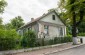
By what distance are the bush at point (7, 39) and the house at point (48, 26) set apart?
10.5 m

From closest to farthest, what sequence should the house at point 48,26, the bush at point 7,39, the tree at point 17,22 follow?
the bush at point 7,39
the house at point 48,26
the tree at point 17,22

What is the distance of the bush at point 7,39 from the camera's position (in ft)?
54.2

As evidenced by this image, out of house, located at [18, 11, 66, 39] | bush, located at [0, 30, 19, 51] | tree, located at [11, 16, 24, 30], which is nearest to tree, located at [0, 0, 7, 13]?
house, located at [18, 11, 66, 39]

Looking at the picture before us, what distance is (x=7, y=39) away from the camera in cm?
1698

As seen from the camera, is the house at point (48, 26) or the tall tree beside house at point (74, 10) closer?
the tall tree beside house at point (74, 10)

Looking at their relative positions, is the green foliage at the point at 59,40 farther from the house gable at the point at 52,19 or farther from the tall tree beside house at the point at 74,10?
the house gable at the point at 52,19

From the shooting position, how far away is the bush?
651 inches

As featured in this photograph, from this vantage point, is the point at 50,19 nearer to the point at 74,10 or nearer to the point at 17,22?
the point at 74,10

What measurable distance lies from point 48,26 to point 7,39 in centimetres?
1434

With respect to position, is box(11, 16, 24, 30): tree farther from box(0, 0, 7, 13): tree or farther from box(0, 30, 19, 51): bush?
box(0, 30, 19, 51): bush

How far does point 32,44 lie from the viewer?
66.3ft

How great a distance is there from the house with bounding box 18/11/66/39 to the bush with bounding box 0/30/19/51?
10463 millimetres

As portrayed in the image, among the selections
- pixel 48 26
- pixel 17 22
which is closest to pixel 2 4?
pixel 48 26

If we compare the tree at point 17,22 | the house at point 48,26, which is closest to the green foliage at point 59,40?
Answer: the house at point 48,26
